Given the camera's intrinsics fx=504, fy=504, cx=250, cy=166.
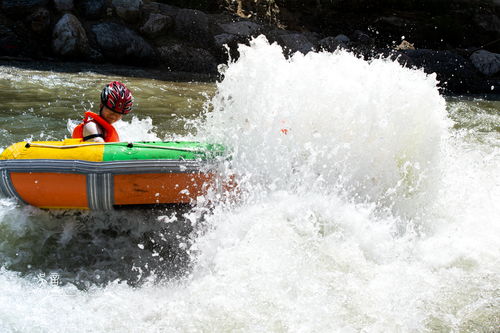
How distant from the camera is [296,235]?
3.80 metres

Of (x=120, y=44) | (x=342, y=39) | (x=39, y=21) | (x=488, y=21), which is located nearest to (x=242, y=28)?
(x=342, y=39)

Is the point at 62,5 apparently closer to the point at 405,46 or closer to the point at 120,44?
the point at 120,44

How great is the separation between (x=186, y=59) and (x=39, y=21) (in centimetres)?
320

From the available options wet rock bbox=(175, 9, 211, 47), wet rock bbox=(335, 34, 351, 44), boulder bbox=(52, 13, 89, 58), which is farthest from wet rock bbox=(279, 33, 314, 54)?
boulder bbox=(52, 13, 89, 58)

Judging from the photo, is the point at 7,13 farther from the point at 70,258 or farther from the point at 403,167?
the point at 403,167

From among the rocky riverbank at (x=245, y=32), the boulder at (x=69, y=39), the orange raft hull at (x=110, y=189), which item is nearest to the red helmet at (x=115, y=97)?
the orange raft hull at (x=110, y=189)

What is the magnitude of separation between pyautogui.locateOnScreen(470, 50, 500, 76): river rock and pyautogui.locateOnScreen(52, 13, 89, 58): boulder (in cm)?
932

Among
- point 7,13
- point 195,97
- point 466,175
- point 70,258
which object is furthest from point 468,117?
point 7,13

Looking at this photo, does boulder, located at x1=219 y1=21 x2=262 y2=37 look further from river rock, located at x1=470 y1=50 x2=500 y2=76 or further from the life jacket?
the life jacket

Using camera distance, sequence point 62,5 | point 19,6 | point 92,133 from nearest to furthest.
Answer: point 92,133, point 19,6, point 62,5

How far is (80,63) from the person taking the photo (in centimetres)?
1048

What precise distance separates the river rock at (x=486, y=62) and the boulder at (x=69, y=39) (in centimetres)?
932

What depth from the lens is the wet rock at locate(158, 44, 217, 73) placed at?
11.4 meters

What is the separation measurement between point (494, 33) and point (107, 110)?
1345 centimetres
